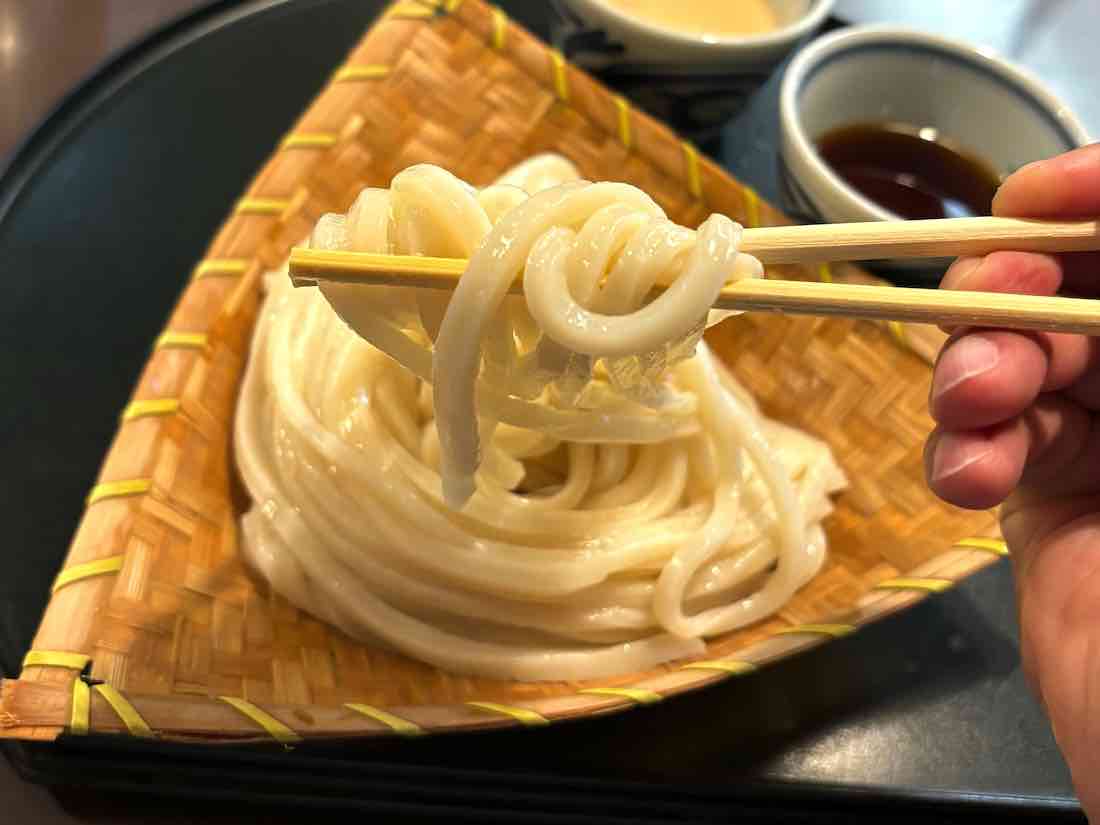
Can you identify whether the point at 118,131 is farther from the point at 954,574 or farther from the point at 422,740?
the point at 954,574

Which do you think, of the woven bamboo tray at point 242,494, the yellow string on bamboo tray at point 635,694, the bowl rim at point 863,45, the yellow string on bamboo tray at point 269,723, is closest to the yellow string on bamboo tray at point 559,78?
the woven bamboo tray at point 242,494

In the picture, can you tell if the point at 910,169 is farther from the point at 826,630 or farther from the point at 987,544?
the point at 826,630

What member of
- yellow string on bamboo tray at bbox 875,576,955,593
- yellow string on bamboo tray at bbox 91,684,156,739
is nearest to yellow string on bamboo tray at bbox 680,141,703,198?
yellow string on bamboo tray at bbox 875,576,955,593

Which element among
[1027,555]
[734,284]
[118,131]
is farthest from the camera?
[118,131]

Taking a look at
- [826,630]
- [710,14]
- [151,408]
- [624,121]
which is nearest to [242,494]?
[151,408]

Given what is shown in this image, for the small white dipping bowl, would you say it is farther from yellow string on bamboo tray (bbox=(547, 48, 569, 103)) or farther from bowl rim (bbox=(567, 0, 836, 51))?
yellow string on bamboo tray (bbox=(547, 48, 569, 103))

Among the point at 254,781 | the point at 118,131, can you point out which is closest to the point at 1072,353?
the point at 254,781
